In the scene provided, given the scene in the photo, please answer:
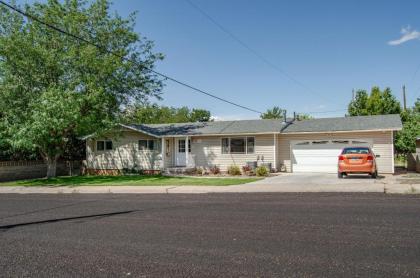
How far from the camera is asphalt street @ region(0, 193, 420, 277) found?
4.98m

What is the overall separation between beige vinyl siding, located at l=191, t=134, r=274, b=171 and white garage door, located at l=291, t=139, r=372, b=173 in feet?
5.51

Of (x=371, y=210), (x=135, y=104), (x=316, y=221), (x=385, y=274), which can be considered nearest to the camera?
(x=385, y=274)

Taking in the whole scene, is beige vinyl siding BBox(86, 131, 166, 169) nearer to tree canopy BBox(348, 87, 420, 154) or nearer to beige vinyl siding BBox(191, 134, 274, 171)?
beige vinyl siding BBox(191, 134, 274, 171)

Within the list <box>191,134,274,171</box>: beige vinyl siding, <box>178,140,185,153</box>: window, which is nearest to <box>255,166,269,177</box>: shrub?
<box>191,134,274,171</box>: beige vinyl siding

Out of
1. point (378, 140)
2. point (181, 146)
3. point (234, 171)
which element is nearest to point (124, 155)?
point (181, 146)

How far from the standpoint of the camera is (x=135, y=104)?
27.3m

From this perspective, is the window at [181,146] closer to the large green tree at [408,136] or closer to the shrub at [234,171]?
the shrub at [234,171]

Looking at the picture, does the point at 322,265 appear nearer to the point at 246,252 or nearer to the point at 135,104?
the point at 246,252

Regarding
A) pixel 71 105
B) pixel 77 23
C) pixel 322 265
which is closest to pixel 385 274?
pixel 322 265

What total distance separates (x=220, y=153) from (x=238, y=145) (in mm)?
1452

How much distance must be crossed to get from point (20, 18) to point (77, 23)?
141 inches

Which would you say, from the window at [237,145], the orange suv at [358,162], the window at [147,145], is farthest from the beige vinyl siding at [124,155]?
the orange suv at [358,162]

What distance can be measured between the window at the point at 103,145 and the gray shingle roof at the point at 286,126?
310 centimetres

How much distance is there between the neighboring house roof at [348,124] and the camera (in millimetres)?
21244
